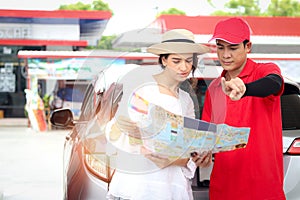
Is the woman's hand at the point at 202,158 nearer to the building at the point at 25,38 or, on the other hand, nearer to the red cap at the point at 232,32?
the red cap at the point at 232,32

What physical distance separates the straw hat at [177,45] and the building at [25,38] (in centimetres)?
1788

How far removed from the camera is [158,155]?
7.47ft

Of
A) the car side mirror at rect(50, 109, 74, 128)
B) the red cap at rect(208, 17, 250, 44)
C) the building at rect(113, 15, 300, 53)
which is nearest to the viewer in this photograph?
the red cap at rect(208, 17, 250, 44)

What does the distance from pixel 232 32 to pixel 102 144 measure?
748mm

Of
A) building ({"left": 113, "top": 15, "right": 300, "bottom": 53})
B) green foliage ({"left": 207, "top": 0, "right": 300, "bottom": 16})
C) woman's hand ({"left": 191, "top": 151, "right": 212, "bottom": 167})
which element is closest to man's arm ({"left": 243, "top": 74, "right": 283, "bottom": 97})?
woman's hand ({"left": 191, "top": 151, "right": 212, "bottom": 167})

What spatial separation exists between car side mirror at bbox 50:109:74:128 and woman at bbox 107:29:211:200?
3.99 feet

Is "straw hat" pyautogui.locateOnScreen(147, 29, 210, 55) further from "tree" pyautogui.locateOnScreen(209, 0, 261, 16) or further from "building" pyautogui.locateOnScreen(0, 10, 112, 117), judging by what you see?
"tree" pyautogui.locateOnScreen(209, 0, 261, 16)

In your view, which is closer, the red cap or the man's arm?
the man's arm

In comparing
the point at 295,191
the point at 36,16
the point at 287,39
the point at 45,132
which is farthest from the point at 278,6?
the point at 295,191

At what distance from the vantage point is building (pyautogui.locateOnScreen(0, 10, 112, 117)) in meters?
20.2

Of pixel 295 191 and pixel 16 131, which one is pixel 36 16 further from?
pixel 295 191

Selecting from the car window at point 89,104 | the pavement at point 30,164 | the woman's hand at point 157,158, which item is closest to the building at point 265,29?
the pavement at point 30,164

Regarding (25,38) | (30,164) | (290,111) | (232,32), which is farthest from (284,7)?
(232,32)

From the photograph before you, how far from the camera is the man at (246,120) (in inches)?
99.6
